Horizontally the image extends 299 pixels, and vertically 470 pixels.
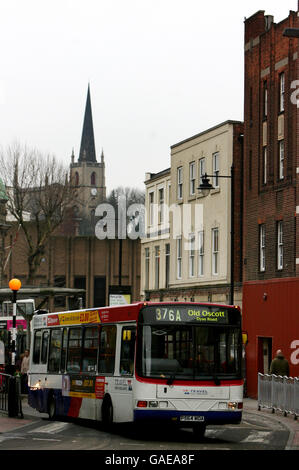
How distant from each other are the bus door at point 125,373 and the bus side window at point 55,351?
5048 millimetres

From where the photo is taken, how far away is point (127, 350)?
22.5m

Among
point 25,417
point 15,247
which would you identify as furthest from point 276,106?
point 15,247

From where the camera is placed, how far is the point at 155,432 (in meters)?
24.7

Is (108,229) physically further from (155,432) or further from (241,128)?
(155,432)

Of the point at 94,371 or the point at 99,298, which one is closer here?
the point at 94,371

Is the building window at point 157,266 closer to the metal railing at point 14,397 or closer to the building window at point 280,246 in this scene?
the building window at point 280,246

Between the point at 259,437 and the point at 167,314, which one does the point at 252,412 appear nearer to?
the point at 259,437

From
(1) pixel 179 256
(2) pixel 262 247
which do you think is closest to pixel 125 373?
(2) pixel 262 247

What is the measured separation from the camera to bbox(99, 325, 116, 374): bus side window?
77.2 feet

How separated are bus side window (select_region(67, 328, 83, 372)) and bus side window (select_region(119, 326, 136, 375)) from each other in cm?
322

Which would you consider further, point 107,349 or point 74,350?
point 74,350

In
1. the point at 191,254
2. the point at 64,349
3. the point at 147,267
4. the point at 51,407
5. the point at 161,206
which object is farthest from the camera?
the point at 147,267

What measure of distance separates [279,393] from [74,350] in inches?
286
